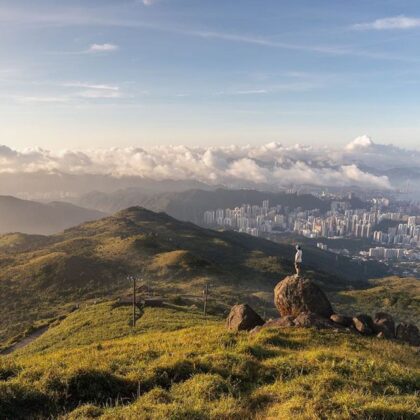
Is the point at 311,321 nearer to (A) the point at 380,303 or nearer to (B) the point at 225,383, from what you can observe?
(B) the point at 225,383

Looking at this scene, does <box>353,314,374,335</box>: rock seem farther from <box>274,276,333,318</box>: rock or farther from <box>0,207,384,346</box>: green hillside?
<box>0,207,384,346</box>: green hillside

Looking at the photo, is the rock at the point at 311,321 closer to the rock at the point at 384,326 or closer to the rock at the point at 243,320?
the rock at the point at 243,320

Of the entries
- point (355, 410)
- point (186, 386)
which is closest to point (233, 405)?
point (186, 386)

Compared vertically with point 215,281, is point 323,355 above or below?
above

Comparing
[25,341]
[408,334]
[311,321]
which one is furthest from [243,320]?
[25,341]

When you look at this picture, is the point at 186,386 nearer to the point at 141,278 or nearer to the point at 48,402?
the point at 48,402
